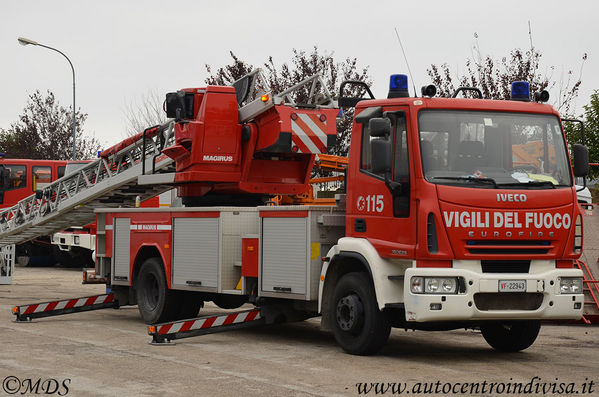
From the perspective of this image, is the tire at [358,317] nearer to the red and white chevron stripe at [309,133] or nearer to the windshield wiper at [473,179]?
the windshield wiper at [473,179]

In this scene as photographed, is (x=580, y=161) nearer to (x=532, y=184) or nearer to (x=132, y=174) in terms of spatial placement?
(x=532, y=184)

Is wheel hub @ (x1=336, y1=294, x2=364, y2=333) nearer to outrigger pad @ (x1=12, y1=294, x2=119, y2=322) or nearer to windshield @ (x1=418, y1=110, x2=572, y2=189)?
windshield @ (x1=418, y1=110, x2=572, y2=189)

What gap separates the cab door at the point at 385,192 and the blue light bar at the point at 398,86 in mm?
325

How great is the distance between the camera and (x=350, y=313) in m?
10.6

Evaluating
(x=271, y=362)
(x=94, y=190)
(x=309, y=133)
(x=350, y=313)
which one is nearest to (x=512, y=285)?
(x=350, y=313)

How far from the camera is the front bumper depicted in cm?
976

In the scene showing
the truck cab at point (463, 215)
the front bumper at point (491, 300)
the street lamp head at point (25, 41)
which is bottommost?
the front bumper at point (491, 300)

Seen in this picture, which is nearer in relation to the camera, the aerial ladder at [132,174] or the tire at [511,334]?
the tire at [511,334]

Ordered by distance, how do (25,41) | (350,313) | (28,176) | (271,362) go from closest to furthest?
(271,362) < (350,313) < (28,176) < (25,41)

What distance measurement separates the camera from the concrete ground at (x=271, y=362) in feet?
28.2

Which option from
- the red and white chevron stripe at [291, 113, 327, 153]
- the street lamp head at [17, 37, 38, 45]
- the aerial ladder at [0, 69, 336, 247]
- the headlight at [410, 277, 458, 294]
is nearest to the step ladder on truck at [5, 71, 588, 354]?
the headlight at [410, 277, 458, 294]

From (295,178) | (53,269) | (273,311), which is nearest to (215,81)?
(53,269)

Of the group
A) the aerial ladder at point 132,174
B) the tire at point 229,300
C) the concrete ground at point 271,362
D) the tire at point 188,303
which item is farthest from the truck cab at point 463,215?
the tire at point 188,303

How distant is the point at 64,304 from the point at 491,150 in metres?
7.05
